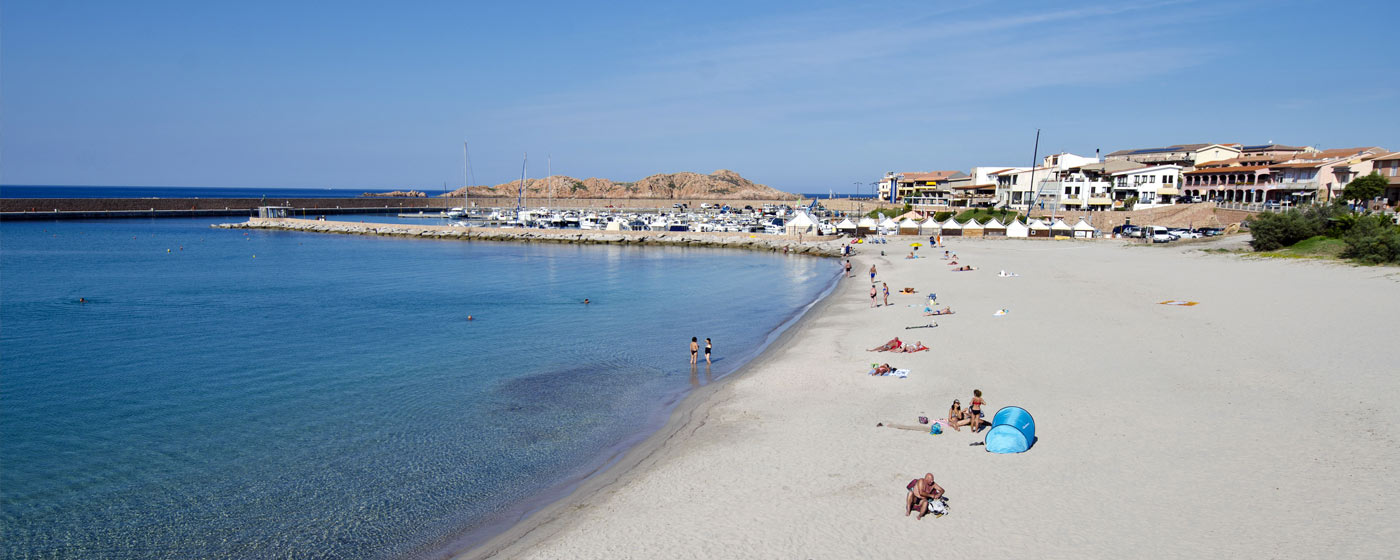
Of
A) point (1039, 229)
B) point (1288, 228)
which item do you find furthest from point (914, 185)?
point (1288, 228)

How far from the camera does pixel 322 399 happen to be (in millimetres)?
17906

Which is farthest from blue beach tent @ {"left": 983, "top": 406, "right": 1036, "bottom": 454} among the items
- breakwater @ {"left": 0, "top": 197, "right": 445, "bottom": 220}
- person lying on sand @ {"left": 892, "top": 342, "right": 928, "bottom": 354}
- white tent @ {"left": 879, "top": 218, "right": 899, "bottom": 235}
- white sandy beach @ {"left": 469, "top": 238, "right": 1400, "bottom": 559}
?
breakwater @ {"left": 0, "top": 197, "right": 445, "bottom": 220}

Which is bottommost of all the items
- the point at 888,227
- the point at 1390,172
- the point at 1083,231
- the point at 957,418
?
the point at 957,418

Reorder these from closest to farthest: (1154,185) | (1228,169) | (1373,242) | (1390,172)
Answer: (1373,242) < (1390,172) < (1228,169) < (1154,185)

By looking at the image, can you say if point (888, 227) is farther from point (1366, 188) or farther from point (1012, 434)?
point (1012, 434)

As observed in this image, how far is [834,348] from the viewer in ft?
70.1

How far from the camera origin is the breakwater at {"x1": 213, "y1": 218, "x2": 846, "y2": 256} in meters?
67.6

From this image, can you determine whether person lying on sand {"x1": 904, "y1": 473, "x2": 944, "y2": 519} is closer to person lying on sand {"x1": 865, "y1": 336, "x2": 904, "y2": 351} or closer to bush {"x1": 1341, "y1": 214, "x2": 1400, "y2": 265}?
person lying on sand {"x1": 865, "y1": 336, "x2": 904, "y2": 351}

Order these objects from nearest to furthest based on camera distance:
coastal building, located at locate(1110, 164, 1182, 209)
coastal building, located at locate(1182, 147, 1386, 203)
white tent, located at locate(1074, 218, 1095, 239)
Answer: coastal building, located at locate(1182, 147, 1386, 203)
white tent, located at locate(1074, 218, 1095, 239)
coastal building, located at locate(1110, 164, 1182, 209)

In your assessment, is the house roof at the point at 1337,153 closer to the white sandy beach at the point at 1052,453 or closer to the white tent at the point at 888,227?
the white tent at the point at 888,227

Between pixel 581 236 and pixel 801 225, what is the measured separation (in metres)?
22.7

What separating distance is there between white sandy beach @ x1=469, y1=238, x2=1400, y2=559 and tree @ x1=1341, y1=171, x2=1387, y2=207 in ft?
116

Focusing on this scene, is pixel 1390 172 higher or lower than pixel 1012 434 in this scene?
higher

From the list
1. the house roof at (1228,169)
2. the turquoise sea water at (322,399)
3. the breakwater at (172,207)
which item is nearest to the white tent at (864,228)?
the turquoise sea water at (322,399)
